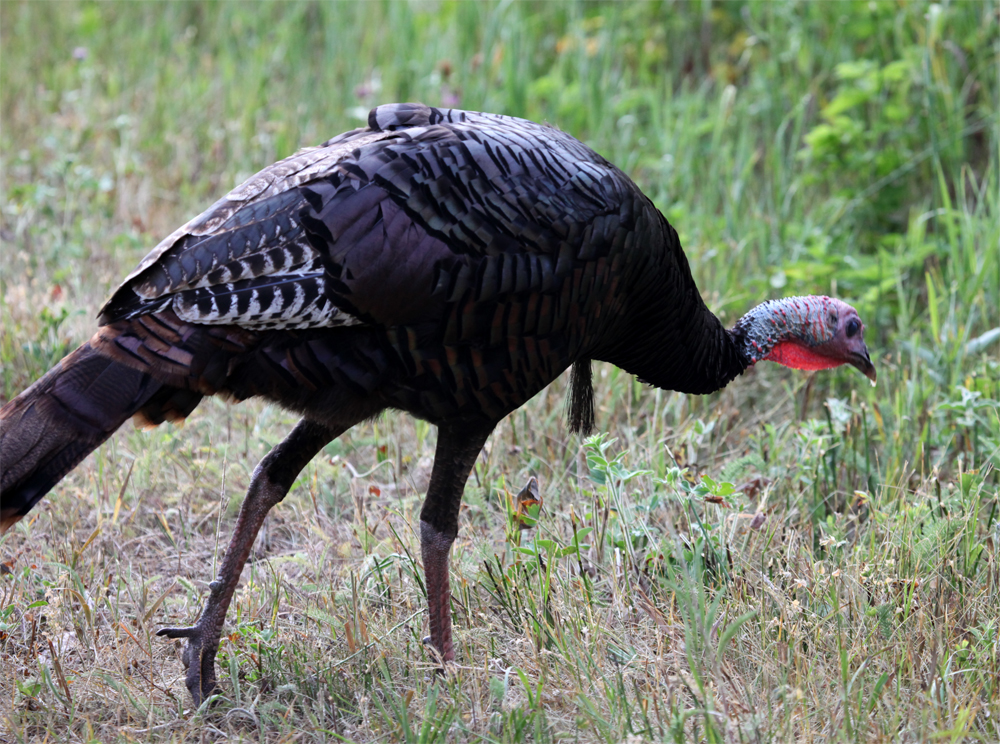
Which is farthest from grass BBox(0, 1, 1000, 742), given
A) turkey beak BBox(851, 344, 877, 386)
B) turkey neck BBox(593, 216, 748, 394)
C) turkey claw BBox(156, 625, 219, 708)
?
turkey neck BBox(593, 216, 748, 394)

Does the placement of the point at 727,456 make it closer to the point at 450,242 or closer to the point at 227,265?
the point at 450,242

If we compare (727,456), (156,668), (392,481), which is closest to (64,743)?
(156,668)

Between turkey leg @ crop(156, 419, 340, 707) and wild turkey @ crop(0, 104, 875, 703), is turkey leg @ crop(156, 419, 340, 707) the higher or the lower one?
the lower one

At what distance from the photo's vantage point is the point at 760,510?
3258 mm

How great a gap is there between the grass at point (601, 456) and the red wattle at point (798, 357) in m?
0.24

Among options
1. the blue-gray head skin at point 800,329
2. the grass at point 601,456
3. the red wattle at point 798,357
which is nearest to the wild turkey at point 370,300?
the grass at point 601,456

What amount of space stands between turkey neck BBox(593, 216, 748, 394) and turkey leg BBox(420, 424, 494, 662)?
0.58 metres

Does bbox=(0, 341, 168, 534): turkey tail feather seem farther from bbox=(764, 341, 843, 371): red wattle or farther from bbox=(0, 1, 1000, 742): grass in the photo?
bbox=(764, 341, 843, 371): red wattle

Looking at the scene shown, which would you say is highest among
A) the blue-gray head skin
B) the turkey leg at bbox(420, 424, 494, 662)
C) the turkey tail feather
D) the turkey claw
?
the turkey tail feather

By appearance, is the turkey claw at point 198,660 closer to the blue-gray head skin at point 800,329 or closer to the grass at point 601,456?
the grass at point 601,456

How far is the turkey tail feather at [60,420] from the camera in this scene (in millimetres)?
2436

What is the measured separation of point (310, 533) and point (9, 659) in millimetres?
979

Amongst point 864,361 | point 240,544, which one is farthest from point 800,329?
point 240,544

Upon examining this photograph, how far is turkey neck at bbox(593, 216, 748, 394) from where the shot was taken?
116 inches
